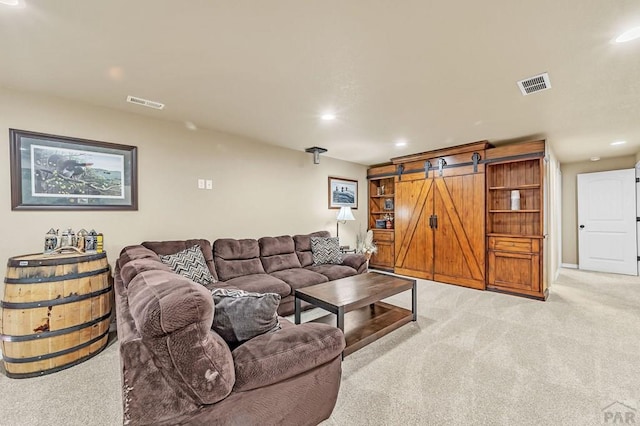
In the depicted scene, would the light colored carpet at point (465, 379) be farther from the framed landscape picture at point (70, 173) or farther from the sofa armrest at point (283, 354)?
the framed landscape picture at point (70, 173)

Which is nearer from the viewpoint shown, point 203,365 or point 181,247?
point 203,365

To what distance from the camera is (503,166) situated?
4590 mm

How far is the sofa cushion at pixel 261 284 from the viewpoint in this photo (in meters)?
2.99

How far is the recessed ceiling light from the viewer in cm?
170


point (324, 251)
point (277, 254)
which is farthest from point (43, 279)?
point (324, 251)

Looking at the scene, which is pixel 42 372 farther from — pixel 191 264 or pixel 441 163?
pixel 441 163

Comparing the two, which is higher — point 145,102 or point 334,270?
point 145,102

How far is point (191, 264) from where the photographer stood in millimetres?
2973

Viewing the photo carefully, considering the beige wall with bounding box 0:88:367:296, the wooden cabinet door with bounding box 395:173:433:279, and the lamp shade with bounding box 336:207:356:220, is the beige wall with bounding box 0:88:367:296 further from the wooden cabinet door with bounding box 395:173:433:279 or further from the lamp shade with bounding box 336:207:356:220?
the wooden cabinet door with bounding box 395:173:433:279

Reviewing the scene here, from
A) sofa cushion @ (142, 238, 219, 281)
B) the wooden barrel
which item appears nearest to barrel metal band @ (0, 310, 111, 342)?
the wooden barrel

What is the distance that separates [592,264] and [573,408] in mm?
5728

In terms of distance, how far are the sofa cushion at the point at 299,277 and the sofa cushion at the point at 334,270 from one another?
135 millimetres

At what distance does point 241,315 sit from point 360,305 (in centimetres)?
136

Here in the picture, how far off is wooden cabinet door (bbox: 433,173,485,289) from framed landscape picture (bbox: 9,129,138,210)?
450cm
